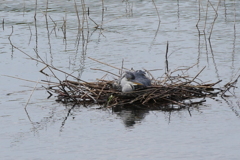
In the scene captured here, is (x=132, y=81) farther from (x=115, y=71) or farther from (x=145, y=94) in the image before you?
(x=115, y=71)

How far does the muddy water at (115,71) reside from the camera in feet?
24.1

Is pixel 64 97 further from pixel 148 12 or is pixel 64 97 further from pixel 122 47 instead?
pixel 148 12

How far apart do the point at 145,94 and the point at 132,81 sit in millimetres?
256

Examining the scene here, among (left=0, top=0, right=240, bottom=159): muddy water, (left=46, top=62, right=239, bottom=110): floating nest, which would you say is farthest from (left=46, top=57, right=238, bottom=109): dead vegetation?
(left=0, top=0, right=240, bottom=159): muddy water

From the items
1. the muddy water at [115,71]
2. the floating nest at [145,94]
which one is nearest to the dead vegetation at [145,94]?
the floating nest at [145,94]

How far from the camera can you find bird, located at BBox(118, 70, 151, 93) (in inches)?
350

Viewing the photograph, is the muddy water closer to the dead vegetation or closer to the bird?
the dead vegetation

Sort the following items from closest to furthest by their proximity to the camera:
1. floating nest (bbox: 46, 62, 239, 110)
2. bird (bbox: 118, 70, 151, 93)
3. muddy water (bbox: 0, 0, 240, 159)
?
1. muddy water (bbox: 0, 0, 240, 159)
2. bird (bbox: 118, 70, 151, 93)
3. floating nest (bbox: 46, 62, 239, 110)

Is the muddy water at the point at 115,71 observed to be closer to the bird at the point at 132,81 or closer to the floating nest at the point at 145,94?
the floating nest at the point at 145,94

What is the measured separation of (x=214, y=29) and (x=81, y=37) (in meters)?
3.00

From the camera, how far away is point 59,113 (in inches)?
349

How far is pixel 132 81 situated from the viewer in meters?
8.92

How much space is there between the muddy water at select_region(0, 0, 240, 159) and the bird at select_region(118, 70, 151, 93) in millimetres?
385

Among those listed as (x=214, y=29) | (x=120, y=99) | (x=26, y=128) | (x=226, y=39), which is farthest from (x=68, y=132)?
(x=214, y=29)
